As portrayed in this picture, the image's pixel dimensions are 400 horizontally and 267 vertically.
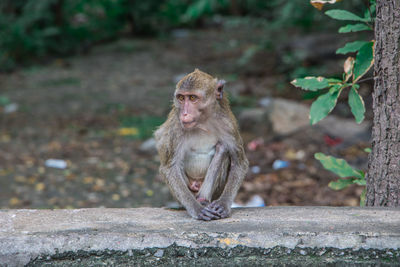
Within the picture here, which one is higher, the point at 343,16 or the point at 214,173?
the point at 343,16

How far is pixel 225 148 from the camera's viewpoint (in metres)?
3.47

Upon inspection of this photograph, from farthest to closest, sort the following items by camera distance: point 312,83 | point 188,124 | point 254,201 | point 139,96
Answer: point 139,96
point 254,201
point 188,124
point 312,83

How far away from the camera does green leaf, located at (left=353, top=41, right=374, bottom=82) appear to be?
10.3ft

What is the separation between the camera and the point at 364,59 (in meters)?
3.13

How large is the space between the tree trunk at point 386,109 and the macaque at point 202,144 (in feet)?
2.78

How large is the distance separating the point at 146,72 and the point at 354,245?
9.04 m

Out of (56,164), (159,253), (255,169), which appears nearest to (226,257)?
(159,253)

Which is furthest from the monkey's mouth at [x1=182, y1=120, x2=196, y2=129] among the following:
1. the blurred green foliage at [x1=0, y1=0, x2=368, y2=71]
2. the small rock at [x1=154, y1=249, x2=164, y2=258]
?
the blurred green foliage at [x1=0, y1=0, x2=368, y2=71]

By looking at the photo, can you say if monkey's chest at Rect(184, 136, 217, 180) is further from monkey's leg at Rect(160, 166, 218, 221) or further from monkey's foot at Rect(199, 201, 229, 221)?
monkey's foot at Rect(199, 201, 229, 221)

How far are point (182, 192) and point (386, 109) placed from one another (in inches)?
51.8

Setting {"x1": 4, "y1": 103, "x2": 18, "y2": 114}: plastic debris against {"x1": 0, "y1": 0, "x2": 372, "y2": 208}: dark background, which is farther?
{"x1": 4, "y1": 103, "x2": 18, "y2": 114}: plastic debris

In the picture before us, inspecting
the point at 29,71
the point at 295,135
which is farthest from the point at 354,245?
the point at 29,71

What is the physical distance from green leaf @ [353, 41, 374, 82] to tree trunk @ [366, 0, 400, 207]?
11 cm

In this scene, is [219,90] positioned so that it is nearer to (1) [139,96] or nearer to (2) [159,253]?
(2) [159,253]
